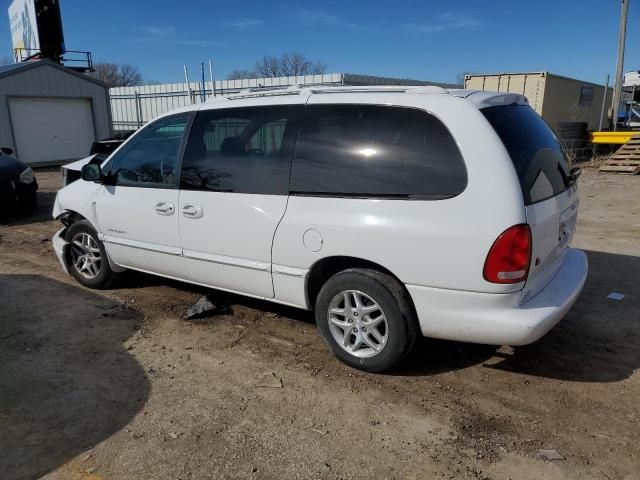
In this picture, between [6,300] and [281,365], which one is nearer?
[281,365]

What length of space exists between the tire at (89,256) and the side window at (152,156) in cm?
77

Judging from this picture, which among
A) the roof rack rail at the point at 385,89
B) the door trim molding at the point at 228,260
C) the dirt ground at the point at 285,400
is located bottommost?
the dirt ground at the point at 285,400

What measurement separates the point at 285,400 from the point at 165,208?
1.99 meters

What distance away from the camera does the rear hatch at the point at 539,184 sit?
3033 mm

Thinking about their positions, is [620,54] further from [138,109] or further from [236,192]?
[138,109]

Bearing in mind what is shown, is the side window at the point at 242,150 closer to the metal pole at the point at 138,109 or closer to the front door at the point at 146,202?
the front door at the point at 146,202

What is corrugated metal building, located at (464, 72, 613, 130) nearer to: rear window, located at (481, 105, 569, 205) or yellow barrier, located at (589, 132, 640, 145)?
yellow barrier, located at (589, 132, 640, 145)

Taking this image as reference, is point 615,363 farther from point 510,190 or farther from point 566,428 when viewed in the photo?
point 510,190

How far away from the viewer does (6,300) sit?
5.06 meters

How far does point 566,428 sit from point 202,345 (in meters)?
2.62

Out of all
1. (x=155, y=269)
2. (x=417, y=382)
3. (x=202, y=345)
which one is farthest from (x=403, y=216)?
(x=155, y=269)

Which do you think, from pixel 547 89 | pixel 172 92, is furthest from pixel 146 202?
→ pixel 172 92

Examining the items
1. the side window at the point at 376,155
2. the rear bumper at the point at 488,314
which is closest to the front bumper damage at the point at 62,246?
the side window at the point at 376,155

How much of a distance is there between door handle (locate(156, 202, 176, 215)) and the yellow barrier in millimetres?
16012
